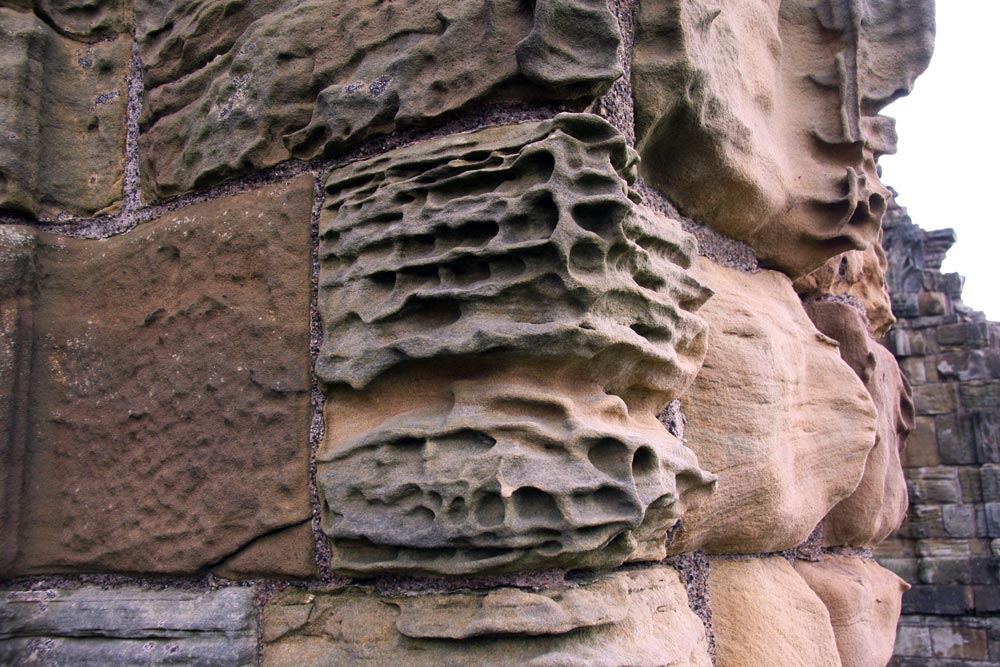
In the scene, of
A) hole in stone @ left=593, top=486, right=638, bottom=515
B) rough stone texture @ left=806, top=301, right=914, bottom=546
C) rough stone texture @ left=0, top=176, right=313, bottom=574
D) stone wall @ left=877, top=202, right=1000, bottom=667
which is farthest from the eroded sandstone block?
stone wall @ left=877, top=202, right=1000, bottom=667

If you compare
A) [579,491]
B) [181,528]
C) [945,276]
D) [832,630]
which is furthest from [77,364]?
[945,276]

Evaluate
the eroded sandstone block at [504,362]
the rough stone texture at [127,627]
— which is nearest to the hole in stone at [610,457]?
the eroded sandstone block at [504,362]

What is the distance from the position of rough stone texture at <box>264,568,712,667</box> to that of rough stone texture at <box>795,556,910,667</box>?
640 mm

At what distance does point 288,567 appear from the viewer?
3.64 feet

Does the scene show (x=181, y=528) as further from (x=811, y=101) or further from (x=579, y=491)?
(x=811, y=101)

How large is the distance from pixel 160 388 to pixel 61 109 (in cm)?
63

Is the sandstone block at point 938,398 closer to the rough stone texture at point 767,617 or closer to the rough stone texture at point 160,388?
the rough stone texture at point 767,617

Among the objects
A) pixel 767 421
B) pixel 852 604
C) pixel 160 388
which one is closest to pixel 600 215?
pixel 767 421

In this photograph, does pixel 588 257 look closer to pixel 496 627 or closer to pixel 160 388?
pixel 496 627

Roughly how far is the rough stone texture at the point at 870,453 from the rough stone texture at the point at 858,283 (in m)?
0.05

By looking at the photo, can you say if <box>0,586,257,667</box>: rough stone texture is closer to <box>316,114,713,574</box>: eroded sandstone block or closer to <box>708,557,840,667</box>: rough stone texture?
<box>316,114,713,574</box>: eroded sandstone block

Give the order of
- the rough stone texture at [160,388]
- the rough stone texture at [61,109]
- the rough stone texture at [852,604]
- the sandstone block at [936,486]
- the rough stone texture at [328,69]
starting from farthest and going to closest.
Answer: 1. the sandstone block at [936,486]
2. the rough stone texture at [852,604]
3. the rough stone texture at [61,109]
4. the rough stone texture at [160,388]
5. the rough stone texture at [328,69]

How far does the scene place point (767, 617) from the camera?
1.35 metres

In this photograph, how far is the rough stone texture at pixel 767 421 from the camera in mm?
1283
